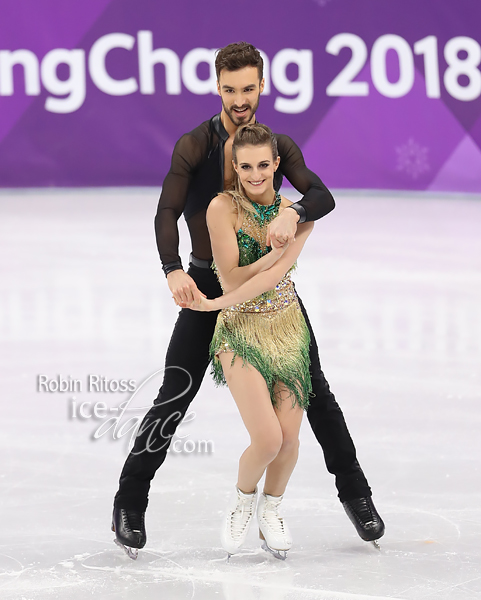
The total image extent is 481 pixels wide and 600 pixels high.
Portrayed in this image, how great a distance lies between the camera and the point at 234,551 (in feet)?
9.19

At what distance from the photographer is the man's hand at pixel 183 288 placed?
261 cm

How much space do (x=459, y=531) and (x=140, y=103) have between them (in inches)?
276

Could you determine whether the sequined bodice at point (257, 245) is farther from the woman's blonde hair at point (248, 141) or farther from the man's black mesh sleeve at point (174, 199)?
the man's black mesh sleeve at point (174, 199)


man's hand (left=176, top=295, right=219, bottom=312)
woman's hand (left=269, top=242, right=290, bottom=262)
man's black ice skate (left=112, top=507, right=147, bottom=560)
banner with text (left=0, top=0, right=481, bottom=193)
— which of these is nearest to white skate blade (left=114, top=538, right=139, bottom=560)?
man's black ice skate (left=112, top=507, right=147, bottom=560)

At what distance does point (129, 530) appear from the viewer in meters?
2.83

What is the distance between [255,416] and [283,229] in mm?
530

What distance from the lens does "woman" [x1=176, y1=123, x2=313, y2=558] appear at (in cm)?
269

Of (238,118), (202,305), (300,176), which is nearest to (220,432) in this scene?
(202,305)

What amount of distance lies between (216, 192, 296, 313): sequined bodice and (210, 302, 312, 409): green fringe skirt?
0.02 meters

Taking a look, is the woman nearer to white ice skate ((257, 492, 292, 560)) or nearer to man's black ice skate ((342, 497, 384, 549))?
white ice skate ((257, 492, 292, 560))

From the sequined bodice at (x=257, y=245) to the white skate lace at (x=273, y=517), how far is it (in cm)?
58

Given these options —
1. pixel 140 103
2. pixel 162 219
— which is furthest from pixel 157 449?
pixel 140 103

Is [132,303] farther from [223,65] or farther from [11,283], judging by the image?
[223,65]

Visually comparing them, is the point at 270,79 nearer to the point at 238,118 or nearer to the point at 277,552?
the point at 238,118
